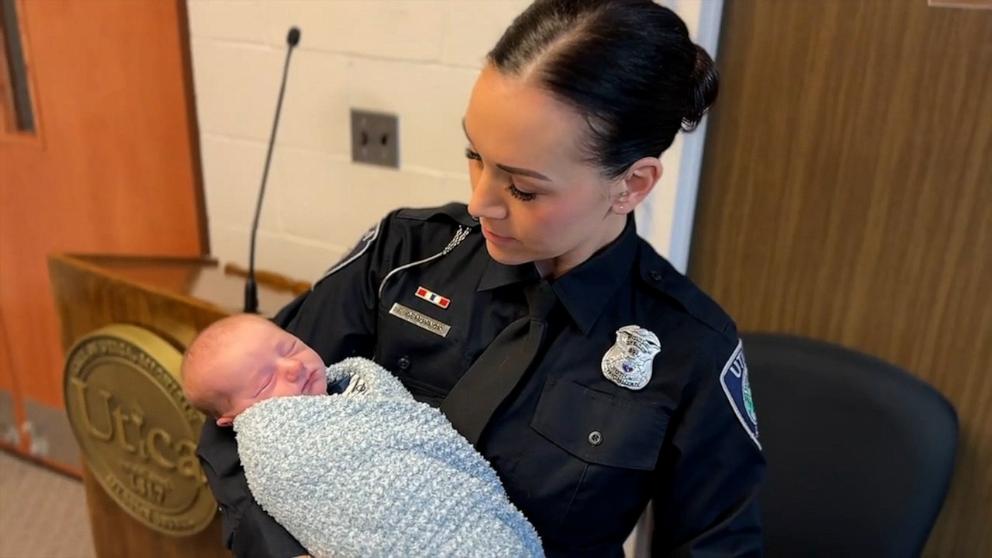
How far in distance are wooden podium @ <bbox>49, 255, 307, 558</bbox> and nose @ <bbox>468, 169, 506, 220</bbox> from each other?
2.52 ft

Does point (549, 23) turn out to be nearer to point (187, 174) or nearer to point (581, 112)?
point (581, 112)

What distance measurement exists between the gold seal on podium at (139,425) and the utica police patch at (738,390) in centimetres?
102

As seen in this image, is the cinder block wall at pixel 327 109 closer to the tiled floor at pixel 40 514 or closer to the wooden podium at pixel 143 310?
the wooden podium at pixel 143 310

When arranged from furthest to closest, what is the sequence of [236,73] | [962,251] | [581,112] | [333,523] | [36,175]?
[36,175] < [236,73] < [962,251] < [333,523] < [581,112]

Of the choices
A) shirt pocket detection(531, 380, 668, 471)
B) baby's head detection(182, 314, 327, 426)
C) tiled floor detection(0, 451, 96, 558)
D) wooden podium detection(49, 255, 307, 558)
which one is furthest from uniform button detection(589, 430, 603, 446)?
tiled floor detection(0, 451, 96, 558)

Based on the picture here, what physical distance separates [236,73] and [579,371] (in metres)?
1.21

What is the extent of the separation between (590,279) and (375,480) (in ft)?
1.14

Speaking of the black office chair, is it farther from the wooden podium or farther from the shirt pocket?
the wooden podium

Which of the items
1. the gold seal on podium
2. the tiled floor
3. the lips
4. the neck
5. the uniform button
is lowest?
the tiled floor

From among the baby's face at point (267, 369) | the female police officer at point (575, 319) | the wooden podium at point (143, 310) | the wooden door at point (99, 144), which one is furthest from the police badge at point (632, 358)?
the wooden door at point (99, 144)

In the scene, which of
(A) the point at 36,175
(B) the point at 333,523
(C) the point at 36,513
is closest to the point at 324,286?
(B) the point at 333,523

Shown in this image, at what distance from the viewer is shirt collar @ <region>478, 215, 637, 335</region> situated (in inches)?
39.8

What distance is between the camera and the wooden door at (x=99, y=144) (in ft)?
6.31

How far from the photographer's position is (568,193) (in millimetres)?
903
